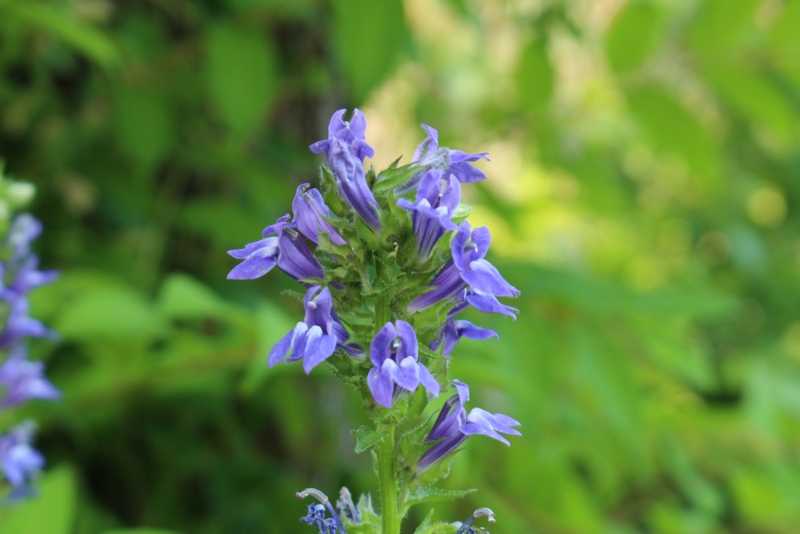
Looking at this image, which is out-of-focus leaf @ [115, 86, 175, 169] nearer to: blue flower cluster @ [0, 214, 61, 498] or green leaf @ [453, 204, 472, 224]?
blue flower cluster @ [0, 214, 61, 498]

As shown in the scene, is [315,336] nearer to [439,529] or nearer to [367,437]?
[367,437]

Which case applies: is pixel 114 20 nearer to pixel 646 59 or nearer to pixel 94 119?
pixel 94 119

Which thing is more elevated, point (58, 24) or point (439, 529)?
point (58, 24)

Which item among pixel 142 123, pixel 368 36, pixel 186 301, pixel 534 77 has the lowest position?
pixel 186 301

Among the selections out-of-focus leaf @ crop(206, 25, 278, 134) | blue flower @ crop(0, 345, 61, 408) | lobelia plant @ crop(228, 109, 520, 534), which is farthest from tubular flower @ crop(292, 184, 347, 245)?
out-of-focus leaf @ crop(206, 25, 278, 134)

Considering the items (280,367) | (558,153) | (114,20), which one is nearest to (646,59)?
(558,153)

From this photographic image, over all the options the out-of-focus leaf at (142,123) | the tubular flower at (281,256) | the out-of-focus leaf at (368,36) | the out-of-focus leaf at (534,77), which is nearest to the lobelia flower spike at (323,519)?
the tubular flower at (281,256)

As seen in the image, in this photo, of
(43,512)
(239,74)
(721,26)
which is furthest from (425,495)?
(721,26)
